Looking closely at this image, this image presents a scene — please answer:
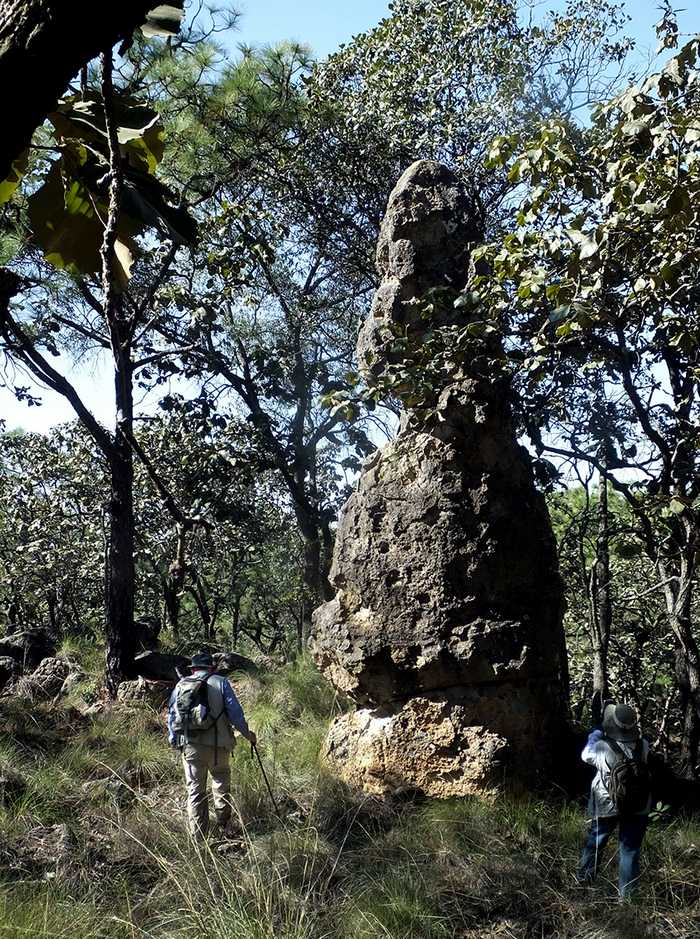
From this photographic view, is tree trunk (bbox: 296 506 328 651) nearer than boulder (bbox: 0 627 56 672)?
No

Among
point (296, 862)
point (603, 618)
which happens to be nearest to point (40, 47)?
point (296, 862)

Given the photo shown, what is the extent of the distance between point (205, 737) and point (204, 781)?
328mm

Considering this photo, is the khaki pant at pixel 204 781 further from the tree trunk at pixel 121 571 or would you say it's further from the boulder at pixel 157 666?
the tree trunk at pixel 121 571

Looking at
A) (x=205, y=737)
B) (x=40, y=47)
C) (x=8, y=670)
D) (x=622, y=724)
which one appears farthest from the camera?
(x=8, y=670)

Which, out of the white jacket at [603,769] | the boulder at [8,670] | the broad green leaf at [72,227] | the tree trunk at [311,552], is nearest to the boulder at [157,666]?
the boulder at [8,670]

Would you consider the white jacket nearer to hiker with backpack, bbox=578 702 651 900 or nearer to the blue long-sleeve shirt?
hiker with backpack, bbox=578 702 651 900

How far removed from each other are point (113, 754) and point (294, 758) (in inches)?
66.7

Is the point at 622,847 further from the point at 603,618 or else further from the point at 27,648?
the point at 27,648

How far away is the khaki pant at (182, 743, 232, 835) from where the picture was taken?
7.05m

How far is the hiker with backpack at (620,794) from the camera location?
582 cm

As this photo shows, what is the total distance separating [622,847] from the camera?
19.2 ft

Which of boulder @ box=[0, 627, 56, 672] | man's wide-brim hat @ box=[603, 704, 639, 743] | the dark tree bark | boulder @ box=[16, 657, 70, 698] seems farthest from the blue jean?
boulder @ box=[0, 627, 56, 672]

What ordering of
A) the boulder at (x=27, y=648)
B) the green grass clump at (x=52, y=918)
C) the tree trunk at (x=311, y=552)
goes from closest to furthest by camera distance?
the green grass clump at (x=52, y=918)
the boulder at (x=27, y=648)
the tree trunk at (x=311, y=552)

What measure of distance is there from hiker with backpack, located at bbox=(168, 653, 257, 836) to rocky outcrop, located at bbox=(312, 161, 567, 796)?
102cm
